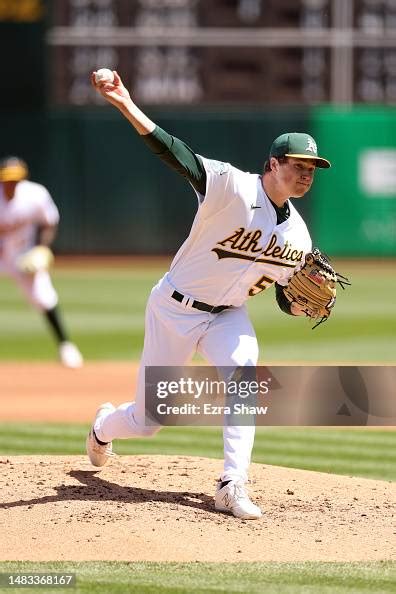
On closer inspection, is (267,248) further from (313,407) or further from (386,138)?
(386,138)

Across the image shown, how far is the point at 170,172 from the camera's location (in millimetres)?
22156

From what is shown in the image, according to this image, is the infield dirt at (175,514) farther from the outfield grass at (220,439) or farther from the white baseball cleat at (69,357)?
the white baseball cleat at (69,357)

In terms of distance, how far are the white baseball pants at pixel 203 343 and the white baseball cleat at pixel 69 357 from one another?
570cm

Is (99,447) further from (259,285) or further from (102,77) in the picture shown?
(102,77)

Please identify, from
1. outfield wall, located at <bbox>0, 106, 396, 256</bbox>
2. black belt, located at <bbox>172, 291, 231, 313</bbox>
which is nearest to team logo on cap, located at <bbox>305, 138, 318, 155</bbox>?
black belt, located at <bbox>172, 291, 231, 313</bbox>

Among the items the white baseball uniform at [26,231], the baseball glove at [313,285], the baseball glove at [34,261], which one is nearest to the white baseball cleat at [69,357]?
the white baseball uniform at [26,231]

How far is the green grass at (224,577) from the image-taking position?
4289 millimetres

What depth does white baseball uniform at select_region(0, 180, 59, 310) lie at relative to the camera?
37.8 ft

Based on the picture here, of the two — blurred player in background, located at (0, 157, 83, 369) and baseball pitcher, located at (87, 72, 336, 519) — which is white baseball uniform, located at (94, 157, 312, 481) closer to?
baseball pitcher, located at (87, 72, 336, 519)

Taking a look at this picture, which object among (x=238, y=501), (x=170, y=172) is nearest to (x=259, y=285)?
(x=238, y=501)

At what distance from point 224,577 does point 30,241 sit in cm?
766

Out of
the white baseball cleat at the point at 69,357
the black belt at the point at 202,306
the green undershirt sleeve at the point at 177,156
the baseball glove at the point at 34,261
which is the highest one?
the green undershirt sleeve at the point at 177,156

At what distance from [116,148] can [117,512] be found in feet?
57.0

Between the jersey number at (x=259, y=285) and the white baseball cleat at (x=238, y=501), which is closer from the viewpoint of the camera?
the white baseball cleat at (x=238, y=501)
